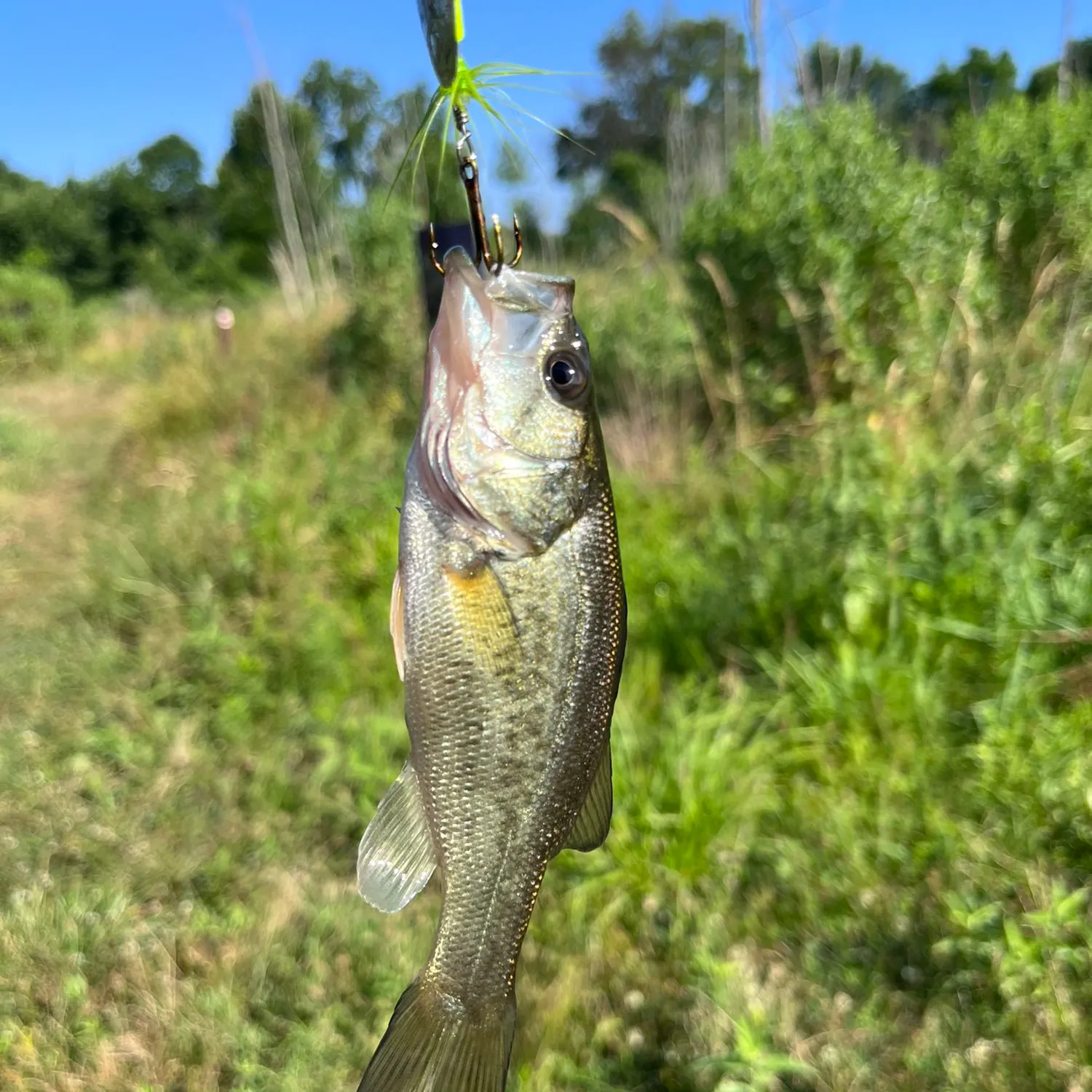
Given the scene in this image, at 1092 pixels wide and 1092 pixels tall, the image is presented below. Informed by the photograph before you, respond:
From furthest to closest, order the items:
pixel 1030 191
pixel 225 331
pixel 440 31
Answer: pixel 225 331
pixel 1030 191
pixel 440 31

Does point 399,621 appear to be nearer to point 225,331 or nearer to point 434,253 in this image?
point 434,253

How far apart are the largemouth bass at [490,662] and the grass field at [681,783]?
119 centimetres

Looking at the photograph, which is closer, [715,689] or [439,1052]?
[439,1052]

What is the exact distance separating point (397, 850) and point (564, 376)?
73 centimetres

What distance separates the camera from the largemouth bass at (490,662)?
1.05 meters

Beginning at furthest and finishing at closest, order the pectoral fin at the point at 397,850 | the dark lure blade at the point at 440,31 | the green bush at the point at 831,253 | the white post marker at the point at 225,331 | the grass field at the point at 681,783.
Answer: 1. the white post marker at the point at 225,331
2. the green bush at the point at 831,253
3. the grass field at the point at 681,783
4. the pectoral fin at the point at 397,850
5. the dark lure blade at the point at 440,31

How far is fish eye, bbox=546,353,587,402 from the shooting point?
1152mm

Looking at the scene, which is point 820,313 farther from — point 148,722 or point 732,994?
point 148,722

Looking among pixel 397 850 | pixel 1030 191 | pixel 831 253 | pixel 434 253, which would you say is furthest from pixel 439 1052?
pixel 1030 191

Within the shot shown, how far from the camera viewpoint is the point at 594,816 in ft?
3.65

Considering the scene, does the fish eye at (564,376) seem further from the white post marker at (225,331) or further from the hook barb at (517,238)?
the white post marker at (225,331)

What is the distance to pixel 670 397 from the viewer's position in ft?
19.6

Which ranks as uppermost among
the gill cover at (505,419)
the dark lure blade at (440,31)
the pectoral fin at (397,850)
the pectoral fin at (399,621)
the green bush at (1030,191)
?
the green bush at (1030,191)

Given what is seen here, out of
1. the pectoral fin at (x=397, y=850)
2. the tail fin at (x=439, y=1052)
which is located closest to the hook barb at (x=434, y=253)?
the pectoral fin at (x=397, y=850)
